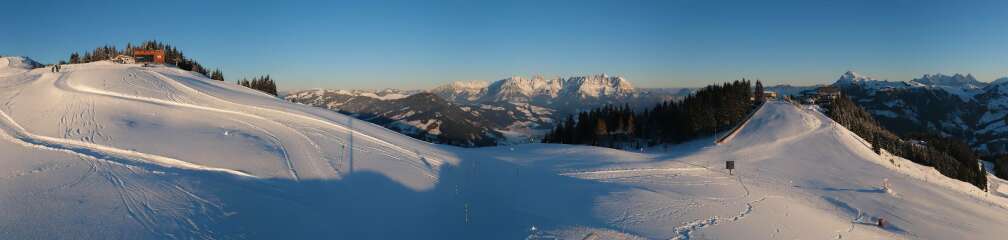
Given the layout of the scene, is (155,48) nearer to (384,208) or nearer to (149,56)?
(149,56)

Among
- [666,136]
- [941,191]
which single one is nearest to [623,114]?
[666,136]

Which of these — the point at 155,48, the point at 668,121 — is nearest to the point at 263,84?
the point at 155,48

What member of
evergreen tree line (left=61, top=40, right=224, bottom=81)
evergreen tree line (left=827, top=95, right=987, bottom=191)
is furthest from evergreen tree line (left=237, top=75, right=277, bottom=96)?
evergreen tree line (left=827, top=95, right=987, bottom=191)

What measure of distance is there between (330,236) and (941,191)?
4743 centimetres

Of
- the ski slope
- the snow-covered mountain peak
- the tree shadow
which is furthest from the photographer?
the snow-covered mountain peak

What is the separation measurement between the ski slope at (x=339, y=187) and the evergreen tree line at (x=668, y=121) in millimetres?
29096

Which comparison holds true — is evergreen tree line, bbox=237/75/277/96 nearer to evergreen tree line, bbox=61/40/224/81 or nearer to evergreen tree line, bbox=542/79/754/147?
evergreen tree line, bbox=61/40/224/81

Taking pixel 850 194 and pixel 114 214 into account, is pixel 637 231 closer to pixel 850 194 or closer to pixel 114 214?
pixel 114 214

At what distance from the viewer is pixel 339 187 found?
2102 centimetres

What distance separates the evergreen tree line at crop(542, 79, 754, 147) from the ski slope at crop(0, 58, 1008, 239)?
1146 inches

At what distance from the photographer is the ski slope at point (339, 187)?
14992 millimetres

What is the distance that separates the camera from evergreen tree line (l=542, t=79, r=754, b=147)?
73.1 m

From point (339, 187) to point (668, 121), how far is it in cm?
6864

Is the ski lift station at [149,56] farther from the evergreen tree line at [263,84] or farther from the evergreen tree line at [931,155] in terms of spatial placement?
the evergreen tree line at [931,155]
